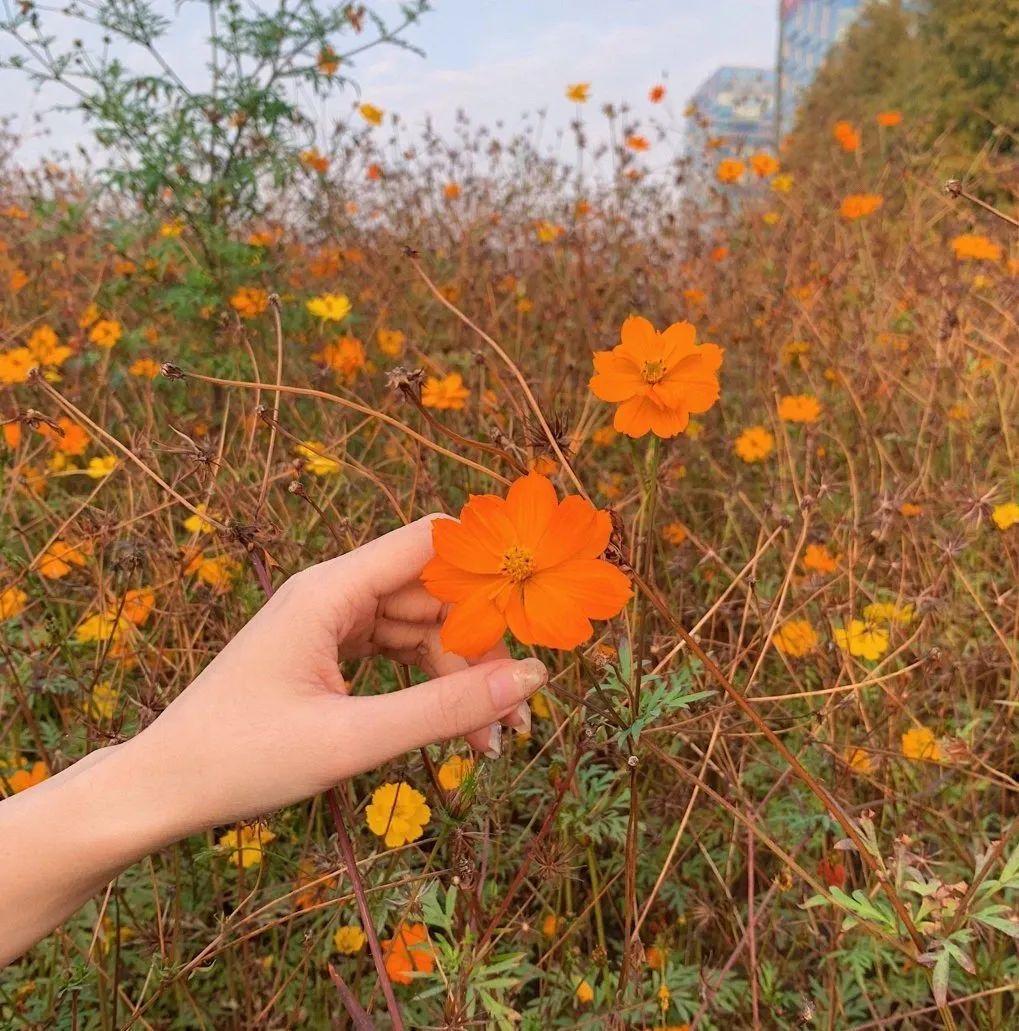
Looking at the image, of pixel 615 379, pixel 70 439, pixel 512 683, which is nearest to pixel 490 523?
pixel 512 683

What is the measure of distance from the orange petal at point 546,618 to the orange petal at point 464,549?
0.04 metres

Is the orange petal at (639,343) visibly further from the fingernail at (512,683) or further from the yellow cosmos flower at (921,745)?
the yellow cosmos flower at (921,745)

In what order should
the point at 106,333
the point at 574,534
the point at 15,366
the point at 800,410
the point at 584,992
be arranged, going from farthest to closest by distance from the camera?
the point at 106,333
the point at 800,410
the point at 15,366
the point at 584,992
the point at 574,534

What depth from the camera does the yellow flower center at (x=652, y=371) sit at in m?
0.85

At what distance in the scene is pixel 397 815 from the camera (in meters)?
1.09

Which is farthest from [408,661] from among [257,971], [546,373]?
[546,373]

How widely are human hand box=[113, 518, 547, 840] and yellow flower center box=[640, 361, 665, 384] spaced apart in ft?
1.06

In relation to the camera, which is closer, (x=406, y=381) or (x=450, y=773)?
(x=406, y=381)

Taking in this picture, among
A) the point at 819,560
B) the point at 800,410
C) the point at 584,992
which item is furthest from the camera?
the point at 800,410

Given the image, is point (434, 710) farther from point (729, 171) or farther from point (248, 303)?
point (729, 171)

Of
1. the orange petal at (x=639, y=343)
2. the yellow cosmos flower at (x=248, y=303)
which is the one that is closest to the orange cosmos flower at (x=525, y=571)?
the orange petal at (x=639, y=343)

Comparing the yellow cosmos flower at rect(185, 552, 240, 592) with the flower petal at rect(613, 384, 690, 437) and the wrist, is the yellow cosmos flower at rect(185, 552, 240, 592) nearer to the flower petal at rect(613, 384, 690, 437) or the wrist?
the wrist

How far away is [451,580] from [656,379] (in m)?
0.31

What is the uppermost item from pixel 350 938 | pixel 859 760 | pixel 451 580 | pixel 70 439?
pixel 451 580
